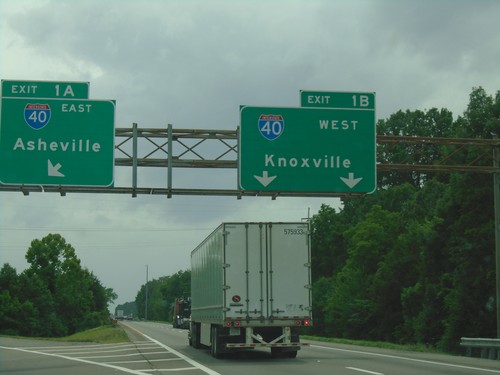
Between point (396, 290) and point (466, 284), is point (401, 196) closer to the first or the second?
point (396, 290)

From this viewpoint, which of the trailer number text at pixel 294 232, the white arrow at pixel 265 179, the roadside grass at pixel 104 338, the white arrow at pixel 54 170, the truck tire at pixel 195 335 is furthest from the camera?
the roadside grass at pixel 104 338

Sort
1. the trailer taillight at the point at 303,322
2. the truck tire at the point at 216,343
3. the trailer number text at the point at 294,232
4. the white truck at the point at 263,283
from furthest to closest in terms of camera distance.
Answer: the truck tire at the point at 216,343
the trailer number text at the point at 294,232
the trailer taillight at the point at 303,322
the white truck at the point at 263,283

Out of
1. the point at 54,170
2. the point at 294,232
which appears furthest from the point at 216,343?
the point at 54,170

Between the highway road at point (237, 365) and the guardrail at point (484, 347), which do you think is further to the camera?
the guardrail at point (484, 347)

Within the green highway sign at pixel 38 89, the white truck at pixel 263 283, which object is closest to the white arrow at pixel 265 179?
the white truck at pixel 263 283

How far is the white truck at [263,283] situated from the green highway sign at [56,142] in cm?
422

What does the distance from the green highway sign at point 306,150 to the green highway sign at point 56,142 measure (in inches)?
158

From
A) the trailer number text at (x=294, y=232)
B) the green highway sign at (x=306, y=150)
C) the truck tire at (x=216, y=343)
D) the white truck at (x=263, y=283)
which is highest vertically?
the green highway sign at (x=306, y=150)

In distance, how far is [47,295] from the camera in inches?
3890

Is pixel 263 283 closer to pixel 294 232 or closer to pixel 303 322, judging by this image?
pixel 303 322

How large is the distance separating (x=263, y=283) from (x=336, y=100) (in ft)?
19.4

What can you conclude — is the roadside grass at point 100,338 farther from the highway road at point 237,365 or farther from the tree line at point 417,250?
the tree line at point 417,250

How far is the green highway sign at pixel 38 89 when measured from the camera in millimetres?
22531

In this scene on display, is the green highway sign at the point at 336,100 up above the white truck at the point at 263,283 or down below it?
above
